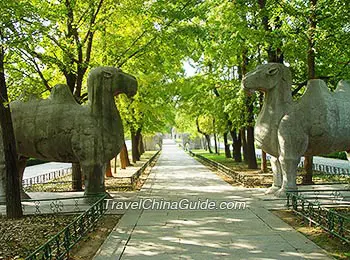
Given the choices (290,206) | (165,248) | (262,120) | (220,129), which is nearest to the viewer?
(165,248)

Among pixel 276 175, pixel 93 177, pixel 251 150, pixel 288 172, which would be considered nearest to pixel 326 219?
pixel 288 172

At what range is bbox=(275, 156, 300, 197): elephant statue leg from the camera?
40.8ft

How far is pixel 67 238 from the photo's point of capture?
6906 mm

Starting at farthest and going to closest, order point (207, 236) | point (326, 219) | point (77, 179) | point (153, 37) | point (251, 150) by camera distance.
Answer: point (251, 150)
point (77, 179)
point (153, 37)
point (326, 219)
point (207, 236)

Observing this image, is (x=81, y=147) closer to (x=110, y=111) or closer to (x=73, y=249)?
(x=110, y=111)

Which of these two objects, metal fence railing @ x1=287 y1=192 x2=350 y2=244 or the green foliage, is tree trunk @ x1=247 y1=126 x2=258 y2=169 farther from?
metal fence railing @ x1=287 y1=192 x2=350 y2=244

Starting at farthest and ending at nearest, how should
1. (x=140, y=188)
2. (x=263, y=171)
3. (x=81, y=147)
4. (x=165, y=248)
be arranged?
(x=263, y=171)
(x=140, y=188)
(x=81, y=147)
(x=165, y=248)

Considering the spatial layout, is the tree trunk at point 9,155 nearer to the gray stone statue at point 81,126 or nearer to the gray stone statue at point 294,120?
the gray stone statue at point 81,126

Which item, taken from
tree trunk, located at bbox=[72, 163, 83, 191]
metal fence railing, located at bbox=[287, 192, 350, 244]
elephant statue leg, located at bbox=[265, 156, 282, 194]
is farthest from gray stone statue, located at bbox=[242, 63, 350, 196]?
tree trunk, located at bbox=[72, 163, 83, 191]

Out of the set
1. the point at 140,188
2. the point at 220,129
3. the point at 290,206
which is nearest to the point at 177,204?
the point at 290,206

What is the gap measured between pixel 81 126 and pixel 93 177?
66.1 inches

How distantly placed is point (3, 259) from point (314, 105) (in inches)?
395

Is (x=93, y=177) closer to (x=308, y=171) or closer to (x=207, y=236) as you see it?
(x=207, y=236)

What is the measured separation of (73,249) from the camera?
7.55 m
